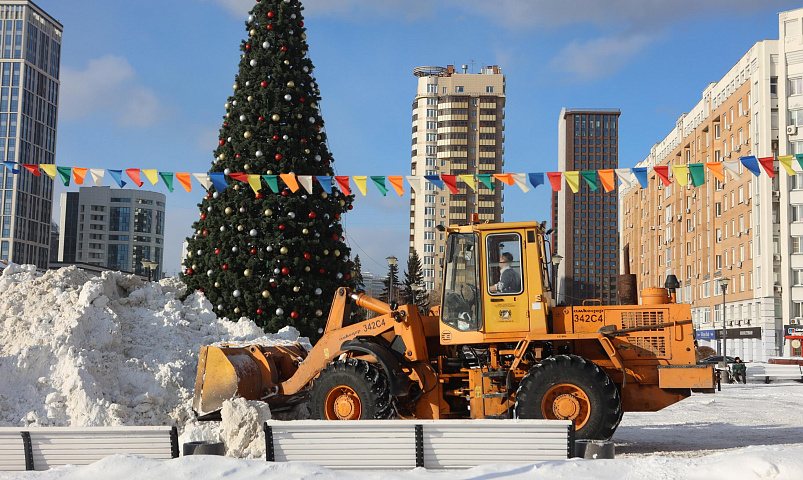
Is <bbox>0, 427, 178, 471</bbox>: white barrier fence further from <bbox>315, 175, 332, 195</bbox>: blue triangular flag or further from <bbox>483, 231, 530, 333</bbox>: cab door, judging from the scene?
<bbox>315, 175, 332, 195</bbox>: blue triangular flag

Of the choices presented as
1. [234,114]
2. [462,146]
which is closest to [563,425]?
[234,114]

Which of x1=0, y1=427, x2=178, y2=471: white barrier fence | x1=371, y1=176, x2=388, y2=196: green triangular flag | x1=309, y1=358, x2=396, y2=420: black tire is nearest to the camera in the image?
x1=0, y1=427, x2=178, y2=471: white barrier fence

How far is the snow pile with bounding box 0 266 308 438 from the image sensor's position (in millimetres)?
11656

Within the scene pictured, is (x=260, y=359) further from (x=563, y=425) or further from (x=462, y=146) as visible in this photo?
(x=462, y=146)

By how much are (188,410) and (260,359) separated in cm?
150

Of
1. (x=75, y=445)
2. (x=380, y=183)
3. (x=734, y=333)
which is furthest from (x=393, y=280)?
(x=75, y=445)

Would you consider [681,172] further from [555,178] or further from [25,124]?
[25,124]

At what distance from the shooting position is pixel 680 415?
1761 cm

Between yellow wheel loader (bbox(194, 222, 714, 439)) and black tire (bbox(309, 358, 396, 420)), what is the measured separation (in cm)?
1

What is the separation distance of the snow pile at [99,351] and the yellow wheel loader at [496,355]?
119 cm

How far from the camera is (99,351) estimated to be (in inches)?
496

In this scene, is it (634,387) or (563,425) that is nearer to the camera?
(563,425)

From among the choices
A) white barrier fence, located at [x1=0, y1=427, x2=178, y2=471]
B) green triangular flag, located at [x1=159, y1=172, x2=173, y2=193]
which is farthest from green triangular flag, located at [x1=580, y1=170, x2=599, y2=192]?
white barrier fence, located at [x1=0, y1=427, x2=178, y2=471]

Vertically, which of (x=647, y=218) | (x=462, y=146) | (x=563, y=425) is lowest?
(x=563, y=425)
